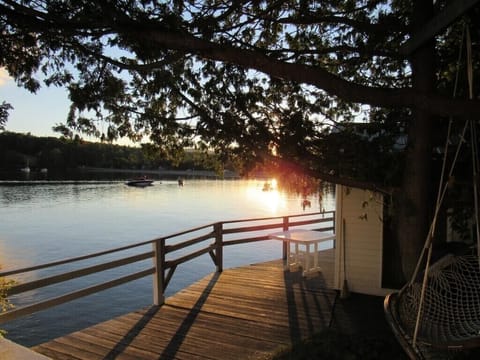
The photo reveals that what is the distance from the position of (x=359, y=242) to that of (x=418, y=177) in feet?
11.3

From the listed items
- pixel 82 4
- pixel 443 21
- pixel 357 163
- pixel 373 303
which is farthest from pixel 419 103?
pixel 373 303

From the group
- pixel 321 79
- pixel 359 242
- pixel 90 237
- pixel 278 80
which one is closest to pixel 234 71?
pixel 278 80

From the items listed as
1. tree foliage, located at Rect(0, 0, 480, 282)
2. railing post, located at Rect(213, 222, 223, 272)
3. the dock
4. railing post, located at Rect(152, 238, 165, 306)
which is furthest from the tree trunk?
railing post, located at Rect(213, 222, 223, 272)

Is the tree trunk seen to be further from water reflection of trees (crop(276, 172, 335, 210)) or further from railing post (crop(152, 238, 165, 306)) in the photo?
railing post (crop(152, 238, 165, 306))

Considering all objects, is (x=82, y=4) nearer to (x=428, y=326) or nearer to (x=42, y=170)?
(x=428, y=326)

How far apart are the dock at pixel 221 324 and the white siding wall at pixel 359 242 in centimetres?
39

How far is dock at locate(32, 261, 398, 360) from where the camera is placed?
4.25m

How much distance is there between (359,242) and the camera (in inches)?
256

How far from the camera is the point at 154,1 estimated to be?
11.5ft

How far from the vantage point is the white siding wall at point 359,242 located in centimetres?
638

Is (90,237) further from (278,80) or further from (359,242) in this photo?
(278,80)

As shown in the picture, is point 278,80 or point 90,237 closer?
point 278,80

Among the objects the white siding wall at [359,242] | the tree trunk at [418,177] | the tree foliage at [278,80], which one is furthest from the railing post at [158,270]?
the tree trunk at [418,177]

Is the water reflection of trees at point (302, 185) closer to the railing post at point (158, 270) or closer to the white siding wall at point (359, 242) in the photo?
the white siding wall at point (359, 242)
